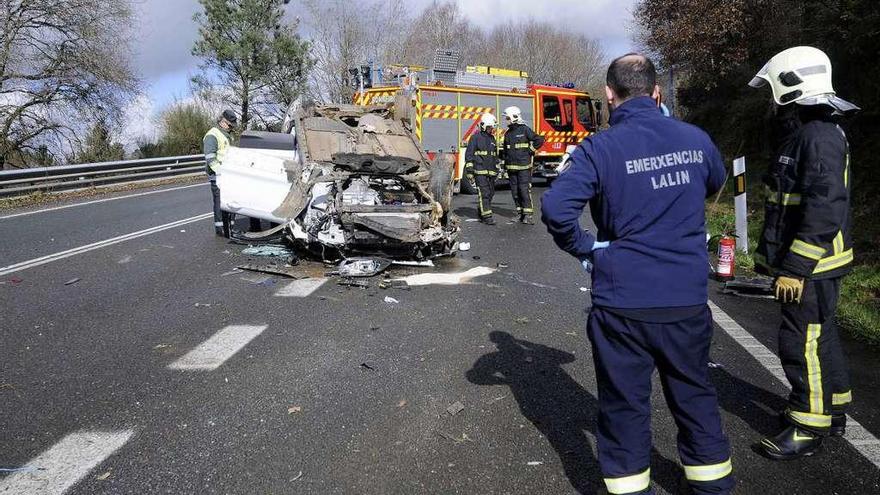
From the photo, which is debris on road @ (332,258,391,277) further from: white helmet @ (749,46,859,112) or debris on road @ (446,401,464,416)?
white helmet @ (749,46,859,112)

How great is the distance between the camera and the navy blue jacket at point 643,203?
7.18 ft

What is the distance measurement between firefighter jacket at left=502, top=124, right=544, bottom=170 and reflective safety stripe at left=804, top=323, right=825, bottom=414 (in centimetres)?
762

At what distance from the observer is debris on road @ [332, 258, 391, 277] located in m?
6.39

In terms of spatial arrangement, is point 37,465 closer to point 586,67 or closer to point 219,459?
point 219,459

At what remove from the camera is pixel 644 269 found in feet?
7.24

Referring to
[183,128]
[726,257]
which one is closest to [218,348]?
[726,257]

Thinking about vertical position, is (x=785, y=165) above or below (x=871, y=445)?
above

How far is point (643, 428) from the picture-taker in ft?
7.37

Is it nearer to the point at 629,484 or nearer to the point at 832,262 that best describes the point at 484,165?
the point at 832,262

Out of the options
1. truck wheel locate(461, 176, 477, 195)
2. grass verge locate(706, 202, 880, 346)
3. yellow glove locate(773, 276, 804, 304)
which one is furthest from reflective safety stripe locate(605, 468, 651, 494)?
truck wheel locate(461, 176, 477, 195)

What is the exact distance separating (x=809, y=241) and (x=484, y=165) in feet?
25.5

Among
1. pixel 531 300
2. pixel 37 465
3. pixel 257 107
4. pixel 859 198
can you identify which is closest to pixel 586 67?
pixel 257 107

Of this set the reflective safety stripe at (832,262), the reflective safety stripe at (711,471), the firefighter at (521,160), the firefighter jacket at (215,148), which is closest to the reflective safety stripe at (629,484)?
the reflective safety stripe at (711,471)

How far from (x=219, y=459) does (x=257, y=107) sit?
33.4 m
